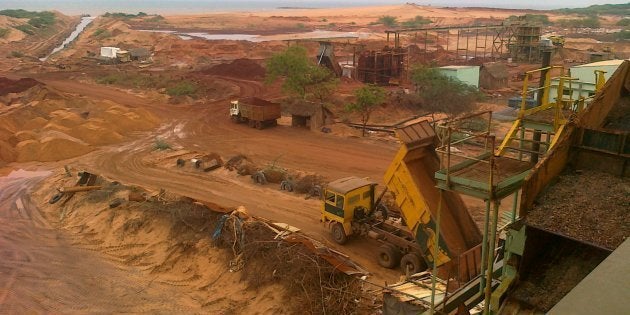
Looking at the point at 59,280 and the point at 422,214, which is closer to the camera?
the point at 422,214

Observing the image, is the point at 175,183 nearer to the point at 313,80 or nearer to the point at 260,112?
the point at 260,112

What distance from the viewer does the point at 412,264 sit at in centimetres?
1589

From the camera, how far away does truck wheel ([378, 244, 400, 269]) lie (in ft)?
54.1

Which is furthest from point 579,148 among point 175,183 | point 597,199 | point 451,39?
point 451,39

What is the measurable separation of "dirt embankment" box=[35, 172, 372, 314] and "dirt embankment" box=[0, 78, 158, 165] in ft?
29.2

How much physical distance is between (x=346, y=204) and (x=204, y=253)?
521 cm

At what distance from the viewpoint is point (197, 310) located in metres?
15.5

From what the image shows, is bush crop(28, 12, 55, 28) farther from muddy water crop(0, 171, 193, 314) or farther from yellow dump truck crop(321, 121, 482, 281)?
yellow dump truck crop(321, 121, 482, 281)

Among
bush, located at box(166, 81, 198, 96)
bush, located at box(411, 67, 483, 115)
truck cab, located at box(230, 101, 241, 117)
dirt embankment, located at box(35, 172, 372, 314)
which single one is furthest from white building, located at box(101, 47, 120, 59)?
dirt embankment, located at box(35, 172, 372, 314)

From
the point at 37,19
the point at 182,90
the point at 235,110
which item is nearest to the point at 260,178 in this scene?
the point at 235,110

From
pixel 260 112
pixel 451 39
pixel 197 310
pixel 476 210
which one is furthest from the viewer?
pixel 451 39

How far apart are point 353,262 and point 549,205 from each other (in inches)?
368

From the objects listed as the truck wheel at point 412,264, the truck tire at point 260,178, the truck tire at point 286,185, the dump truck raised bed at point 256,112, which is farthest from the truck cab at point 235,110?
the truck wheel at point 412,264

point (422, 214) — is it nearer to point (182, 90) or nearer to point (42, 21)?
point (182, 90)
